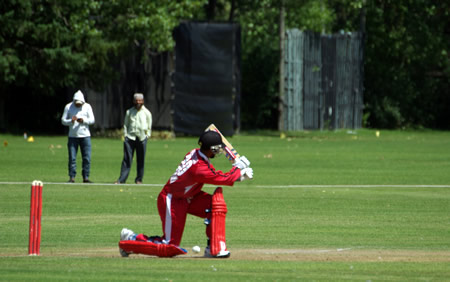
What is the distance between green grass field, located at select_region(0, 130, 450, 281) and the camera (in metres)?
10.5

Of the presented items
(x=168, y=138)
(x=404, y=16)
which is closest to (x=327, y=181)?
(x=168, y=138)

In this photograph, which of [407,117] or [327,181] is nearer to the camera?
[327,181]

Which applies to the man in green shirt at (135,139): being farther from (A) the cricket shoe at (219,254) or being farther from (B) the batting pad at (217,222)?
(B) the batting pad at (217,222)

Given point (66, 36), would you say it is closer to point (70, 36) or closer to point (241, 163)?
point (70, 36)

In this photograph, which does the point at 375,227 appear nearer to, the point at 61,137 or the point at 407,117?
the point at 61,137

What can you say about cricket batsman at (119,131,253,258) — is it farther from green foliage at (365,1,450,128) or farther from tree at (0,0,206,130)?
green foliage at (365,1,450,128)

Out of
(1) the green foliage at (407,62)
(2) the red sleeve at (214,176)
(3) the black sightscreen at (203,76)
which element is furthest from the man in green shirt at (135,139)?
(1) the green foliage at (407,62)

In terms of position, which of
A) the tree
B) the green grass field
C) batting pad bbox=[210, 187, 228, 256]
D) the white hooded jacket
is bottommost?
the green grass field

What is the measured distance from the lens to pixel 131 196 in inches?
765

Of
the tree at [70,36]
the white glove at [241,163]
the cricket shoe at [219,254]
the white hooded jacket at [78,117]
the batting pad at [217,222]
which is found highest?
the tree at [70,36]

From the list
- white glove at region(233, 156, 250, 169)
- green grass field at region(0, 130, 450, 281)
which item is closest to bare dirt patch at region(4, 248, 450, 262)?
green grass field at region(0, 130, 450, 281)

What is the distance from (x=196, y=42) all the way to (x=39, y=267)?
32.3 metres

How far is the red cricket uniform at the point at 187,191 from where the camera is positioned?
1128cm

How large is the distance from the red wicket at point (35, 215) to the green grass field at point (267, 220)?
5.9 inches
